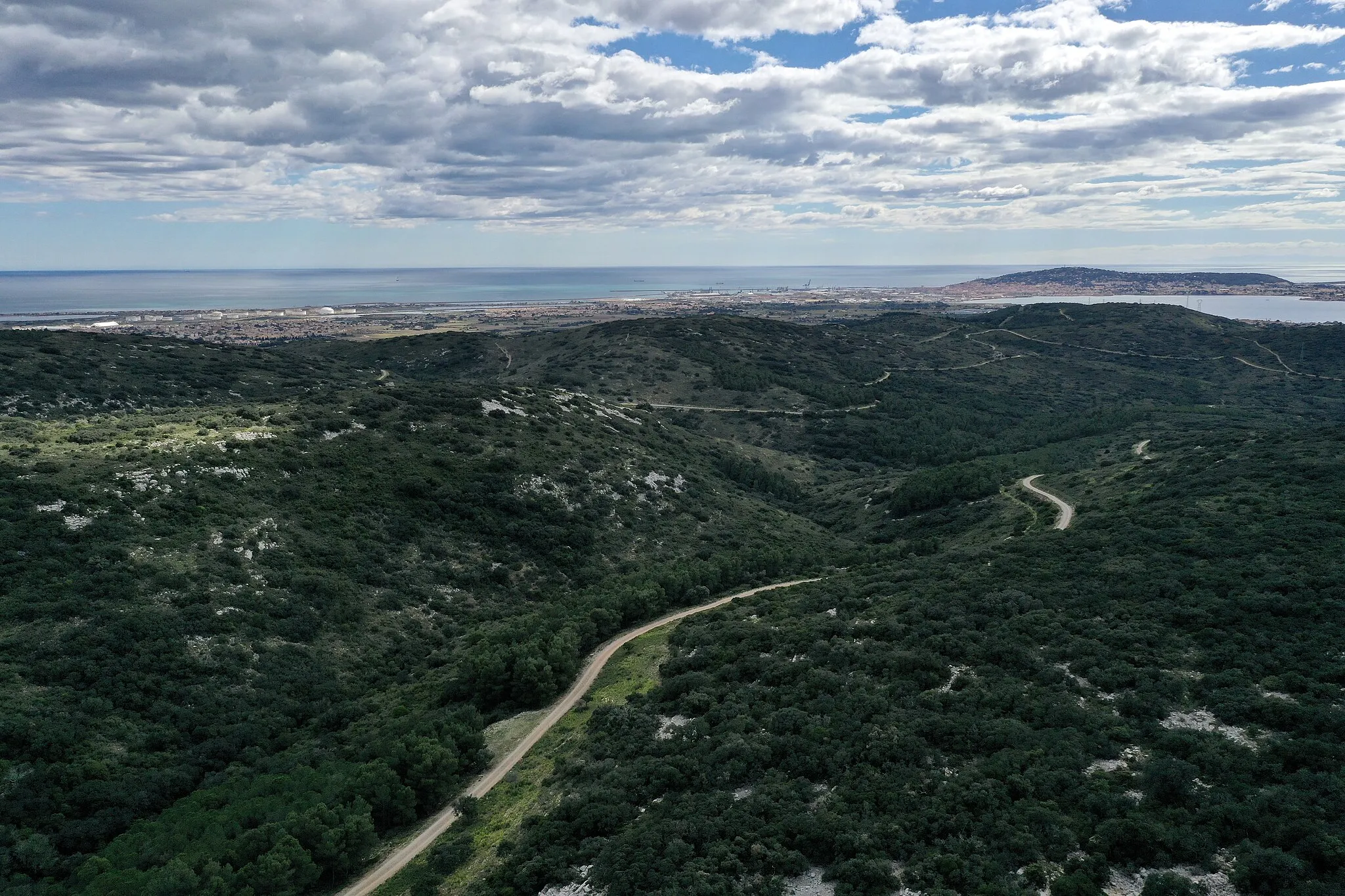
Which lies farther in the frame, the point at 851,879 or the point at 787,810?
the point at 787,810

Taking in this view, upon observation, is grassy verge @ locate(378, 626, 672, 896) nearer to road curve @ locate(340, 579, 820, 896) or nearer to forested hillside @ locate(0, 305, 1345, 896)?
road curve @ locate(340, 579, 820, 896)

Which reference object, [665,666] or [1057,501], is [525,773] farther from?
[1057,501]

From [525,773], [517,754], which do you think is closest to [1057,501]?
[517,754]

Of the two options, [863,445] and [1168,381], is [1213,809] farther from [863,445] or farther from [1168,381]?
[1168,381]

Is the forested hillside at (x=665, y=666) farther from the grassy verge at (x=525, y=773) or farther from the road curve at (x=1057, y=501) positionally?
the road curve at (x=1057, y=501)

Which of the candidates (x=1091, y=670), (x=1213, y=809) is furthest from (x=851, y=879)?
(x=1091, y=670)

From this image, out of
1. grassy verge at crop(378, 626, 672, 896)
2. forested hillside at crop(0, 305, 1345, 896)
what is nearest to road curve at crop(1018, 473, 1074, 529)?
forested hillside at crop(0, 305, 1345, 896)
